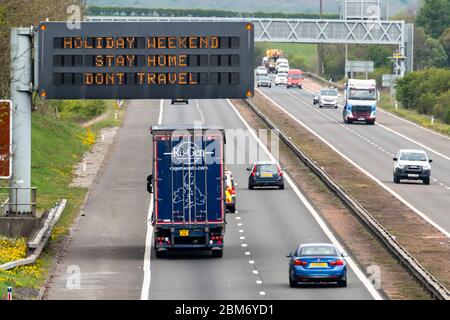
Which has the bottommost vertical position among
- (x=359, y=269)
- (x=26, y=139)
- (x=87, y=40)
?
(x=359, y=269)

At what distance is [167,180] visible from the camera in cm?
4794

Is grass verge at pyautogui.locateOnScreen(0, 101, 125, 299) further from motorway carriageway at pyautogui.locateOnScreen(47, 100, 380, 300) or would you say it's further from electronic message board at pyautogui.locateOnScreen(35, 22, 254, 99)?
electronic message board at pyautogui.locateOnScreen(35, 22, 254, 99)

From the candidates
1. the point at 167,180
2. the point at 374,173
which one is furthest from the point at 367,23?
the point at 167,180

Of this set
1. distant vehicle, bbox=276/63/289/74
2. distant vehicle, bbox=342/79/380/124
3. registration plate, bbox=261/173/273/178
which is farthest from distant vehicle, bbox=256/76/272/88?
registration plate, bbox=261/173/273/178

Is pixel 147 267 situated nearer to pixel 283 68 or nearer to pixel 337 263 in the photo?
pixel 337 263

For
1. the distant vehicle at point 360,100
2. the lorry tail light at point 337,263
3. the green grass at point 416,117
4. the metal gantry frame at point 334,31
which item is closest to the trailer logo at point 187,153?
the lorry tail light at point 337,263

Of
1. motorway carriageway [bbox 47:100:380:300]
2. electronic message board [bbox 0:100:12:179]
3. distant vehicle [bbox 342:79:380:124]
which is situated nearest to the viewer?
motorway carriageway [bbox 47:100:380:300]

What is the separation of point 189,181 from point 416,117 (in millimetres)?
79429

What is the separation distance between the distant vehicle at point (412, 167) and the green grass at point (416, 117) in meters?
35.5

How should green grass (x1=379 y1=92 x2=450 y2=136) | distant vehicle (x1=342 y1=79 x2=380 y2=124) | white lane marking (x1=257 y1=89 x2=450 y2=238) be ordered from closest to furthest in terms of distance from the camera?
white lane marking (x1=257 y1=89 x2=450 y2=238) < distant vehicle (x1=342 y1=79 x2=380 y2=124) < green grass (x1=379 y1=92 x2=450 y2=136)

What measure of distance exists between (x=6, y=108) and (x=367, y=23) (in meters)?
118

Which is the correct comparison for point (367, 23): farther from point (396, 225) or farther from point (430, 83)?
point (396, 225)

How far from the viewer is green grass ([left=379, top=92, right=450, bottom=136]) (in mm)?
114188

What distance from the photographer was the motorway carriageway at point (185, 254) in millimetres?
41125
